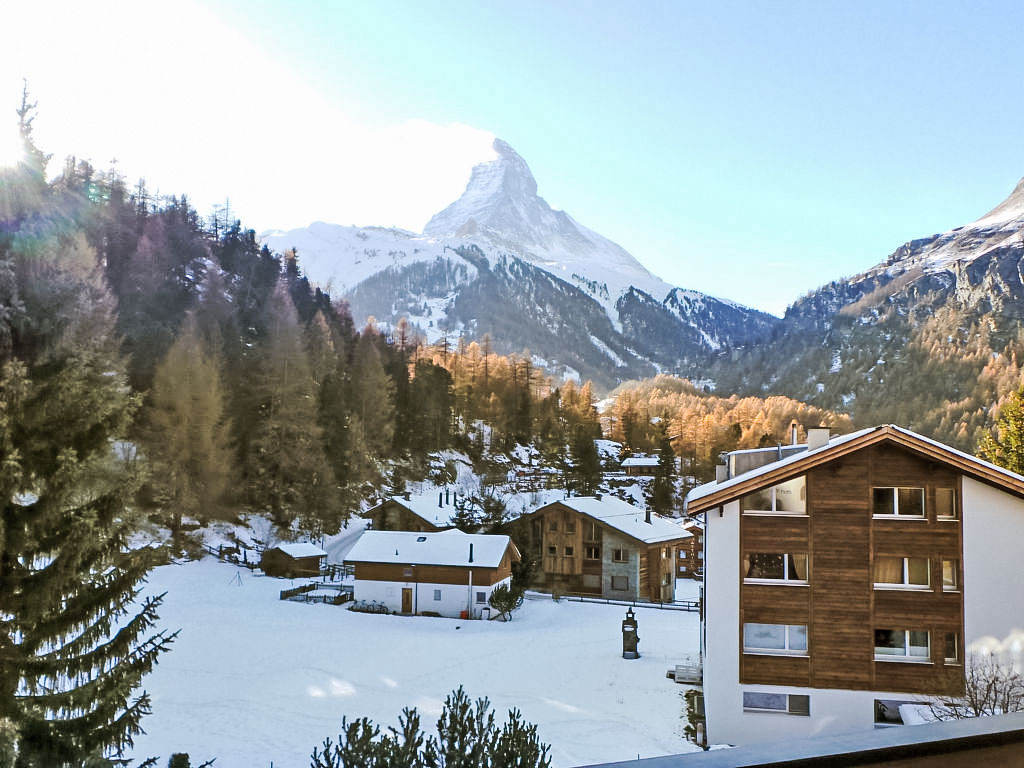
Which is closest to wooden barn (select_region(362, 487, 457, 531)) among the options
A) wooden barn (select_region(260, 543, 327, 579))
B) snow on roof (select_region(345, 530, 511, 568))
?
wooden barn (select_region(260, 543, 327, 579))

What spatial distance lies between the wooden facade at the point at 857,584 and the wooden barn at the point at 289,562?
93.5 feet

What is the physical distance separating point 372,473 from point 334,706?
36.8 metres

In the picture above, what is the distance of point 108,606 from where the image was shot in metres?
8.94

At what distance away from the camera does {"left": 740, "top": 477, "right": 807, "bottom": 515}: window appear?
17078mm

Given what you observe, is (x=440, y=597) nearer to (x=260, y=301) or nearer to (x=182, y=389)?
(x=182, y=389)

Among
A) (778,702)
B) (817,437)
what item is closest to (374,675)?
(778,702)

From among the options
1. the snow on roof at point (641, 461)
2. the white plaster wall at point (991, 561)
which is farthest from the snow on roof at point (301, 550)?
the snow on roof at point (641, 461)

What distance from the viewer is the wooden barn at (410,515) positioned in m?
44.3

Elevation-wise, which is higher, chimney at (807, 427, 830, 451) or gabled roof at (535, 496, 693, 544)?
chimney at (807, 427, 830, 451)

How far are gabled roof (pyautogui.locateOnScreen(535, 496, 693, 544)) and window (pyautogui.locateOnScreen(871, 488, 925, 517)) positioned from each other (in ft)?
78.5

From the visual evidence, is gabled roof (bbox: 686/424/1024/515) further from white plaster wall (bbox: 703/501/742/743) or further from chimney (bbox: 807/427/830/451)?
Result: chimney (bbox: 807/427/830/451)

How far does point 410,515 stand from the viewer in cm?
4469

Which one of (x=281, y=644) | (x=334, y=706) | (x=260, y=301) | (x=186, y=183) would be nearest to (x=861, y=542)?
(x=334, y=706)

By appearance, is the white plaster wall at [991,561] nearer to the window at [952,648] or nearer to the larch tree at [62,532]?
the window at [952,648]
